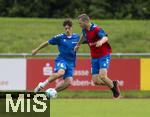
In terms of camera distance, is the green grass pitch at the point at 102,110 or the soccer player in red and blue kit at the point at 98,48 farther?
the soccer player in red and blue kit at the point at 98,48

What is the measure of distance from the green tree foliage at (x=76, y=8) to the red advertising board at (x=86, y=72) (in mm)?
21625

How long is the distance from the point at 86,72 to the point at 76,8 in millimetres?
23093

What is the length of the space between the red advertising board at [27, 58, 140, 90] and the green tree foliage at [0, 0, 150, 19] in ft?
70.9

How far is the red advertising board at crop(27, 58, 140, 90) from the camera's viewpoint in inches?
846

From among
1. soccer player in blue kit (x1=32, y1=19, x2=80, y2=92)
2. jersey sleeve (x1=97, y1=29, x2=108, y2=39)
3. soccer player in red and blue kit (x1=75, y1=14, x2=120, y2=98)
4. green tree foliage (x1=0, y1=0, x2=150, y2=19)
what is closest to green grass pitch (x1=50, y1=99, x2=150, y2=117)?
soccer player in red and blue kit (x1=75, y1=14, x2=120, y2=98)

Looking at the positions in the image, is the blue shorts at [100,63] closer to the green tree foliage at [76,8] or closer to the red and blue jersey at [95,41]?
the red and blue jersey at [95,41]

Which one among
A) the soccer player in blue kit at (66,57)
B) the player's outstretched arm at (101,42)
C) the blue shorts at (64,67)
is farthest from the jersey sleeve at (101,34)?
the blue shorts at (64,67)

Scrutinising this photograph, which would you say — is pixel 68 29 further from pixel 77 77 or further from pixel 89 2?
pixel 89 2

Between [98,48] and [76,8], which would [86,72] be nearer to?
[98,48]

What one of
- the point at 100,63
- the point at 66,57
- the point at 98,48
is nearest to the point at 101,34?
the point at 98,48

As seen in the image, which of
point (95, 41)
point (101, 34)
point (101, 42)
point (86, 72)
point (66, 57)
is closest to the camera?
point (101, 42)

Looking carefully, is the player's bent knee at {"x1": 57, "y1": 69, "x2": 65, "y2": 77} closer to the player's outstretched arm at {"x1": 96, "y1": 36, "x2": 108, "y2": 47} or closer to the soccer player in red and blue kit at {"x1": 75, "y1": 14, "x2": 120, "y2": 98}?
the soccer player in red and blue kit at {"x1": 75, "y1": 14, "x2": 120, "y2": 98}

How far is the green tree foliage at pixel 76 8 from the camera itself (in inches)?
1722

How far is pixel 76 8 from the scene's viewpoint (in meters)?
44.5
